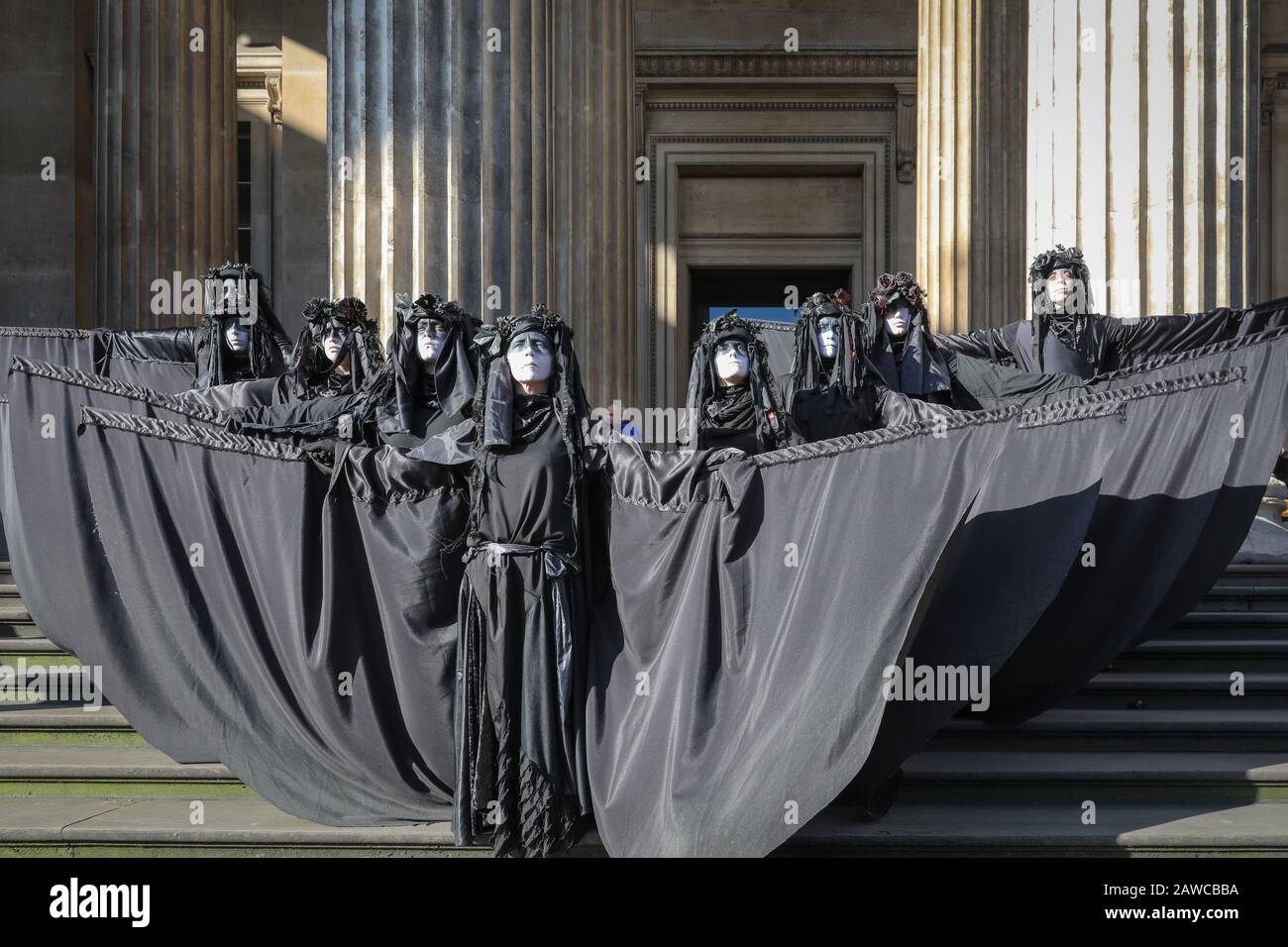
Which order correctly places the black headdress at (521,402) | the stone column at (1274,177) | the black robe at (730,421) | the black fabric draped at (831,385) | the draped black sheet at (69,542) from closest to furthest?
1. the black headdress at (521,402)
2. the draped black sheet at (69,542)
3. the black robe at (730,421)
4. the black fabric draped at (831,385)
5. the stone column at (1274,177)

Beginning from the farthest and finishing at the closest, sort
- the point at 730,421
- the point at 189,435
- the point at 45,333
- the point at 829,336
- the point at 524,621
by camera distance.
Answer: the point at 45,333
the point at 829,336
the point at 730,421
the point at 189,435
the point at 524,621

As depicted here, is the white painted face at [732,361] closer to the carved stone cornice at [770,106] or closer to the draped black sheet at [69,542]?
the draped black sheet at [69,542]

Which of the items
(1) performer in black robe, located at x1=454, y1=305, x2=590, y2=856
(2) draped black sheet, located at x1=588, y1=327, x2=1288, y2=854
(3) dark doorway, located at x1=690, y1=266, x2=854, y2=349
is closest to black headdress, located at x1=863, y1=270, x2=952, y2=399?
(2) draped black sheet, located at x1=588, y1=327, x2=1288, y2=854

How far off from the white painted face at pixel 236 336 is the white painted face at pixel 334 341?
1.22 meters

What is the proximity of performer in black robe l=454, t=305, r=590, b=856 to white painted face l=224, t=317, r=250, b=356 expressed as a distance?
3.89m

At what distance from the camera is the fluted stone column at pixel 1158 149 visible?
767cm

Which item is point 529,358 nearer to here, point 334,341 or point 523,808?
point 523,808

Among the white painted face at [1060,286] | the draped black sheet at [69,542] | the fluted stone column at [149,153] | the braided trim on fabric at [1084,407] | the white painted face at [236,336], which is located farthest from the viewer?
the fluted stone column at [149,153]

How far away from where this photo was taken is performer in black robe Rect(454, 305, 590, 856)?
452cm

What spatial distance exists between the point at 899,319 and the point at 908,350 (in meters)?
0.18

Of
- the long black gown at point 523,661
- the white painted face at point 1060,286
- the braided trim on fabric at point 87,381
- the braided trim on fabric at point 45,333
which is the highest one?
the white painted face at point 1060,286

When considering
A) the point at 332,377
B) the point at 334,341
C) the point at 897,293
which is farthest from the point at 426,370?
the point at 897,293

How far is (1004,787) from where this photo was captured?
4.98 meters

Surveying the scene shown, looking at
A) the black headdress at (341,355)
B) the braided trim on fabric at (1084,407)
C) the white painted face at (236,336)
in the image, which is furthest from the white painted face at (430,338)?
the braided trim on fabric at (1084,407)
